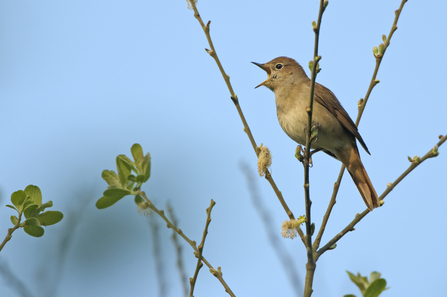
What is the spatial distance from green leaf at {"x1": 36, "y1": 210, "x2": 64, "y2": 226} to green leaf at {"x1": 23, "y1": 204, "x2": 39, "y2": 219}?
3 centimetres

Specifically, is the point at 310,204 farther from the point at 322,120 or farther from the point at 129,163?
the point at 322,120

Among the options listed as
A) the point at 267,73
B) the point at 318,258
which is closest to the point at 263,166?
the point at 318,258

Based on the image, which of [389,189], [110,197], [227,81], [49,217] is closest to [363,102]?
[389,189]

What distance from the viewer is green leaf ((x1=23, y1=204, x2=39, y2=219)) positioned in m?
1.99

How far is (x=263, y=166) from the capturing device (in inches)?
123

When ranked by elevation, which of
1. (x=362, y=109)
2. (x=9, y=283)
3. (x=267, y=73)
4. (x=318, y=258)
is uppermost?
(x=267, y=73)

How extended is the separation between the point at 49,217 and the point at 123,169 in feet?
1.35

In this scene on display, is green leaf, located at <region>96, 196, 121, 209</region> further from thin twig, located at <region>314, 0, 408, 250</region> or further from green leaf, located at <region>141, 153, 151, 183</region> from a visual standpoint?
thin twig, located at <region>314, 0, 408, 250</region>

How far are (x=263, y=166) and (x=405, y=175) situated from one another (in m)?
0.91

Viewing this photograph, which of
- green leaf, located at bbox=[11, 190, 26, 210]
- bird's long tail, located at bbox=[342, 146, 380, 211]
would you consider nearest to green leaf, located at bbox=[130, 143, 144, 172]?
green leaf, located at bbox=[11, 190, 26, 210]

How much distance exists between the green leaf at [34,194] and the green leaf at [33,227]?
104 mm

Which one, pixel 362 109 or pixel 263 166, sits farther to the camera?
pixel 362 109

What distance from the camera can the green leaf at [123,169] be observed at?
6.43 ft

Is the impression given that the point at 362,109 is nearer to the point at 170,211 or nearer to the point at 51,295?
the point at 170,211
